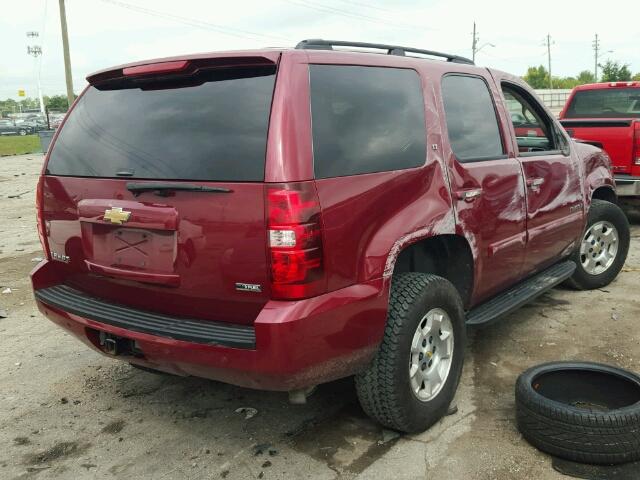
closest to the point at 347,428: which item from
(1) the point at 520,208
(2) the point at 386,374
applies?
(2) the point at 386,374

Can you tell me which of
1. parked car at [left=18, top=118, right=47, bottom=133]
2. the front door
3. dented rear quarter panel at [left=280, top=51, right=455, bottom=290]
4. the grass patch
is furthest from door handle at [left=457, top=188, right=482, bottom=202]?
parked car at [left=18, top=118, right=47, bottom=133]

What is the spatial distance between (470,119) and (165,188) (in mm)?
1968

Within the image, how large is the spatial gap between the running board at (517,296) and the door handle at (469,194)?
2.37ft

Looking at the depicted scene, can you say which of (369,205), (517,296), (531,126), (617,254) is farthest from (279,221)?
(617,254)

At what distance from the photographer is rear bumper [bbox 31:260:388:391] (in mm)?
2479

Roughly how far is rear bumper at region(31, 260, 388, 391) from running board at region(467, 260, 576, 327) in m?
1.09

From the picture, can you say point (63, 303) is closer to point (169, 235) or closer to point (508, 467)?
point (169, 235)

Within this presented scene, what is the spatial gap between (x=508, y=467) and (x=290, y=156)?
1744 millimetres

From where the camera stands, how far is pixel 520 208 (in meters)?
3.95

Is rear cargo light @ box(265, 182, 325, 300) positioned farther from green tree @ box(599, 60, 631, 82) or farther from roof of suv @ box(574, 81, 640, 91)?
green tree @ box(599, 60, 631, 82)

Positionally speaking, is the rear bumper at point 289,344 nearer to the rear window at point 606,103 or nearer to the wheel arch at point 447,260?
the wheel arch at point 447,260

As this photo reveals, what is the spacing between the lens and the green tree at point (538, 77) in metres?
102

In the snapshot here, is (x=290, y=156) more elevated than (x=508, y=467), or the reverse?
(x=290, y=156)

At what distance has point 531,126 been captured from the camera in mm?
4844
